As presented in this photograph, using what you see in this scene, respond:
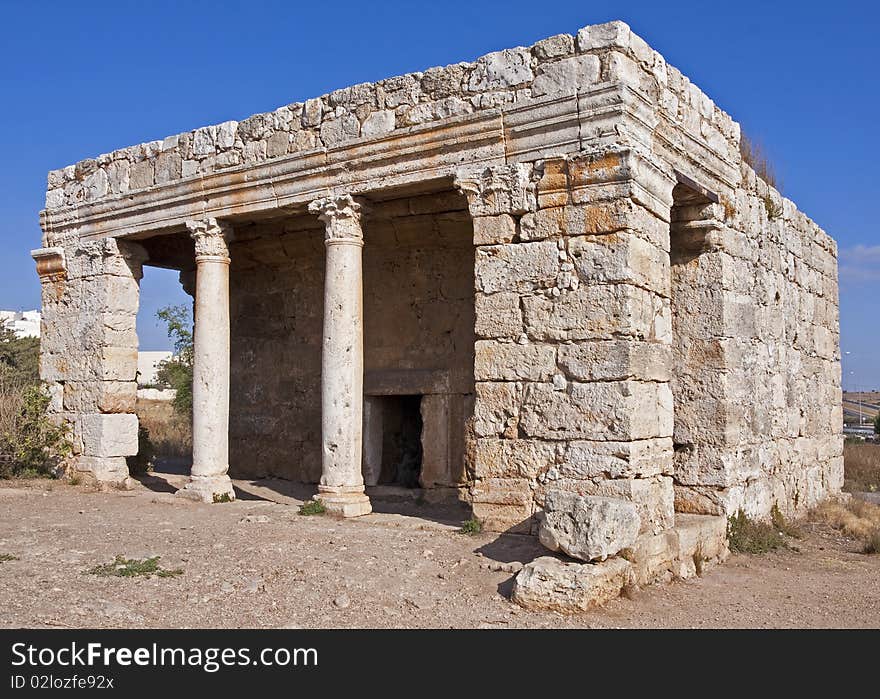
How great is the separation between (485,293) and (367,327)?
426cm

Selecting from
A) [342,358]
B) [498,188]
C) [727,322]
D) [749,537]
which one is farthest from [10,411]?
[749,537]

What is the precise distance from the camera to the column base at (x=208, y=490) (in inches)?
395

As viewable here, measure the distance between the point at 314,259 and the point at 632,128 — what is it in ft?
20.5

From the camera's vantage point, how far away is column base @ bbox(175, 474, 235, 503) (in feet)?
32.9

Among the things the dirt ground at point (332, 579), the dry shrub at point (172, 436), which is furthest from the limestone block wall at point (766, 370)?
the dry shrub at point (172, 436)

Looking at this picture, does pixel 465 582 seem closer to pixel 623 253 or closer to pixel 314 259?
pixel 623 253

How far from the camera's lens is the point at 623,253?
281 inches

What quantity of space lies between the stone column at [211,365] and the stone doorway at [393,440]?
2.15 m

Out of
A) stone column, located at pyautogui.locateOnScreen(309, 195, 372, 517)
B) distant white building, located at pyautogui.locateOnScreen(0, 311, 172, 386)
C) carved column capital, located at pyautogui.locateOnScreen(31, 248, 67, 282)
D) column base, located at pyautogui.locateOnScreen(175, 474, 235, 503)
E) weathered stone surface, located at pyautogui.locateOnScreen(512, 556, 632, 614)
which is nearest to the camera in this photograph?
weathered stone surface, located at pyautogui.locateOnScreen(512, 556, 632, 614)

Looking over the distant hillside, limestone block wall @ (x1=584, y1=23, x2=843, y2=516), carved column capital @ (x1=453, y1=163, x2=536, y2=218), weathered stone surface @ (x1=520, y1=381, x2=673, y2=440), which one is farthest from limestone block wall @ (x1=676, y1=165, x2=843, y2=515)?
the distant hillside

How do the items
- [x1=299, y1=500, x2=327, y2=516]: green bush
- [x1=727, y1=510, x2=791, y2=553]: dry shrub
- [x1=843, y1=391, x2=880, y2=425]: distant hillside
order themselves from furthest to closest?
[x1=843, y1=391, x2=880, y2=425]: distant hillside < [x1=299, y1=500, x2=327, y2=516]: green bush < [x1=727, y1=510, x2=791, y2=553]: dry shrub

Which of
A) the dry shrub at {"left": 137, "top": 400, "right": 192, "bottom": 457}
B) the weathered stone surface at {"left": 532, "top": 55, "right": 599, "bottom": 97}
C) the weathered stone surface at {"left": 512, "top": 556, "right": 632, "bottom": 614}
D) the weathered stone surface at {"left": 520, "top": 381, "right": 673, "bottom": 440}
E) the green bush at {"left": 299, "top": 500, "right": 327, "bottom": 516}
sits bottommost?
the weathered stone surface at {"left": 512, "top": 556, "right": 632, "bottom": 614}

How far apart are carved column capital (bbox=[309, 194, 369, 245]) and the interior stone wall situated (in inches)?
62.0

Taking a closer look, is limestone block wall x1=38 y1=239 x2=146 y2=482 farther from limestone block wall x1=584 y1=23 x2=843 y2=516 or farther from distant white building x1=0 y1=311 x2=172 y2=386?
distant white building x1=0 y1=311 x2=172 y2=386
